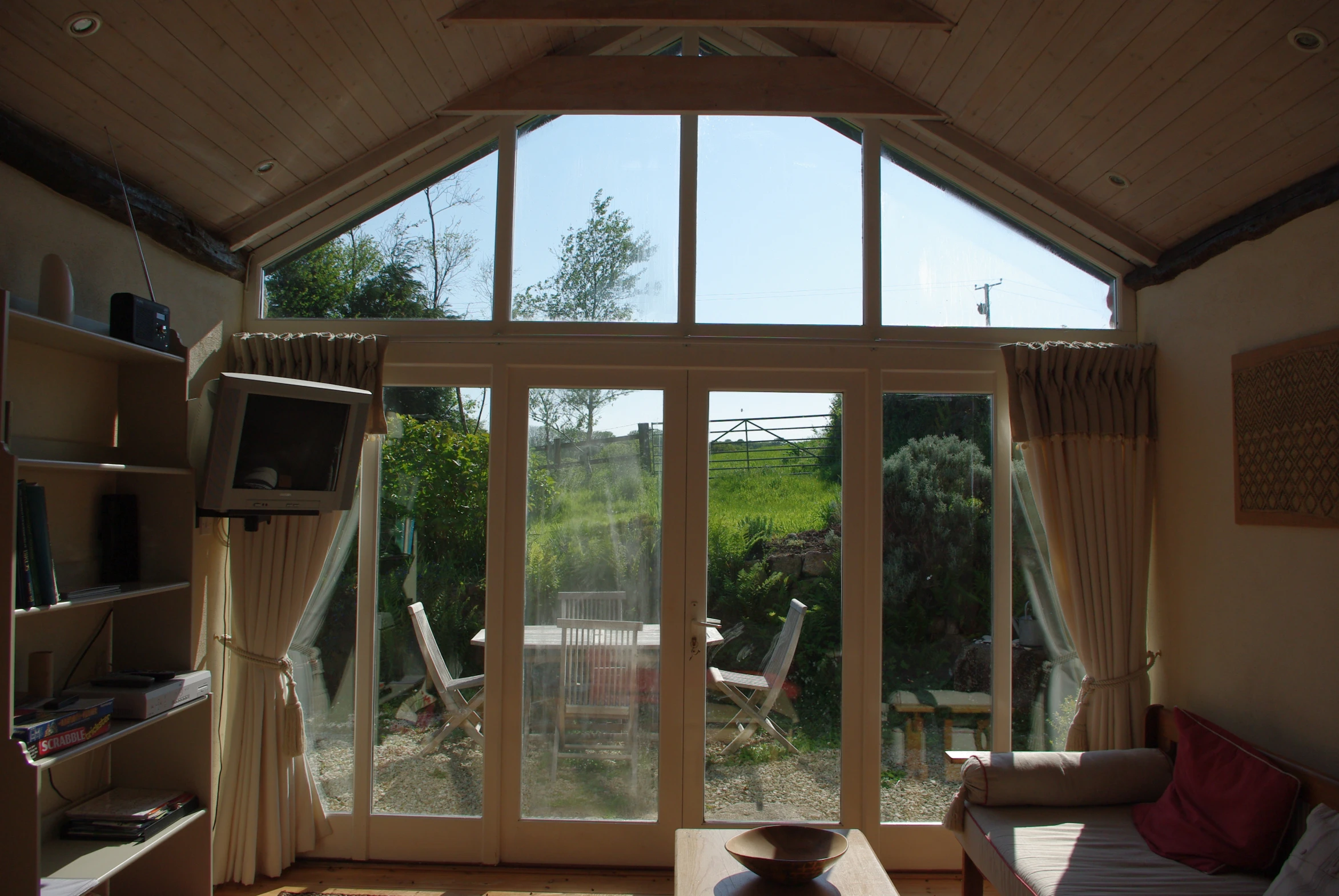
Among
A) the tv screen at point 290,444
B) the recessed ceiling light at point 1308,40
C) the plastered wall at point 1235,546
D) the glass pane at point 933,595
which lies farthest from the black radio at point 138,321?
the plastered wall at point 1235,546

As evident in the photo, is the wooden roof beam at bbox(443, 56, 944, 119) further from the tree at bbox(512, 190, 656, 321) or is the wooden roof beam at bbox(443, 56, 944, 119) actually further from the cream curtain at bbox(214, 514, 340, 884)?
the cream curtain at bbox(214, 514, 340, 884)

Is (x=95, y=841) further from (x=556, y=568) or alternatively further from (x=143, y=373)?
(x=556, y=568)

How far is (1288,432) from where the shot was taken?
8.71 ft

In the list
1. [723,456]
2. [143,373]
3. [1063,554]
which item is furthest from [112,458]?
[1063,554]

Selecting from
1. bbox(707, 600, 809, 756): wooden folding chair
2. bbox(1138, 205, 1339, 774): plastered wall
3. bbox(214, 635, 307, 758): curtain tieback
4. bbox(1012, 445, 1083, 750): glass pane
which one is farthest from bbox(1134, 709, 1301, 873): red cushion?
bbox(214, 635, 307, 758): curtain tieback

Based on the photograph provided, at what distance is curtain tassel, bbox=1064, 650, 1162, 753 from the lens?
331 centimetres

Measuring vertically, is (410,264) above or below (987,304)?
above

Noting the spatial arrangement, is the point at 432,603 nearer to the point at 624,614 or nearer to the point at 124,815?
the point at 624,614

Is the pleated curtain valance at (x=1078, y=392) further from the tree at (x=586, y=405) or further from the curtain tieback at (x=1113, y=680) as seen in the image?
the tree at (x=586, y=405)

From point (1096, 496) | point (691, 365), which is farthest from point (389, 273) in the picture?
point (1096, 496)

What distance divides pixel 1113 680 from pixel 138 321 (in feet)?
12.3

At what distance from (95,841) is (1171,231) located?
4268mm

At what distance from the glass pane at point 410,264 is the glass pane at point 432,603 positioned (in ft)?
1.26

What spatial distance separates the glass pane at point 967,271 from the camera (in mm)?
3566
